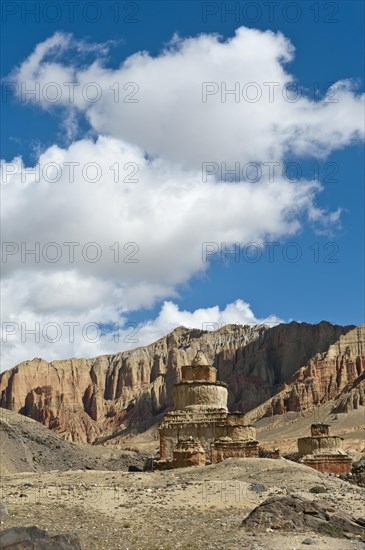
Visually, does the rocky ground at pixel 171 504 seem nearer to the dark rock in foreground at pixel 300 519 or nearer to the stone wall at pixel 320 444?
the dark rock in foreground at pixel 300 519

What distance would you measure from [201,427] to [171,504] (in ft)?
65.7

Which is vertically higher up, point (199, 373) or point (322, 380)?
point (322, 380)

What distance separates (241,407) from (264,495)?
14056 cm

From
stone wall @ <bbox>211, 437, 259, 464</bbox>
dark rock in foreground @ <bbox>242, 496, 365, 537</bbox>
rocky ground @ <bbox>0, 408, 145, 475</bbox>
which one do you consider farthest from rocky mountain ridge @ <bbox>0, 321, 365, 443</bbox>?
dark rock in foreground @ <bbox>242, 496, 365, 537</bbox>

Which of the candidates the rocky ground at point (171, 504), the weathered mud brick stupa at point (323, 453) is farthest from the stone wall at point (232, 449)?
the weathered mud brick stupa at point (323, 453)

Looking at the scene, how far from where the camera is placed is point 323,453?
160 ft

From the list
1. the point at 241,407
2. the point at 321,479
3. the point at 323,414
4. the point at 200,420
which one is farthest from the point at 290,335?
the point at 321,479

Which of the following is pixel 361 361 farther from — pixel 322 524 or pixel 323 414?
pixel 322 524

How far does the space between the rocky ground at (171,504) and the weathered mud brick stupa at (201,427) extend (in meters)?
7.03

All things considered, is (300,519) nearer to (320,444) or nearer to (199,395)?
(199,395)

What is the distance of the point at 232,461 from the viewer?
35438 millimetres

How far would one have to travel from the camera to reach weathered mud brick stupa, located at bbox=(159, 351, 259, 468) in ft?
134

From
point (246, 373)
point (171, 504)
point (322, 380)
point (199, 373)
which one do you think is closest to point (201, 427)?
point (199, 373)

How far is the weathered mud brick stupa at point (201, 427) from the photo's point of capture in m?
40.8
